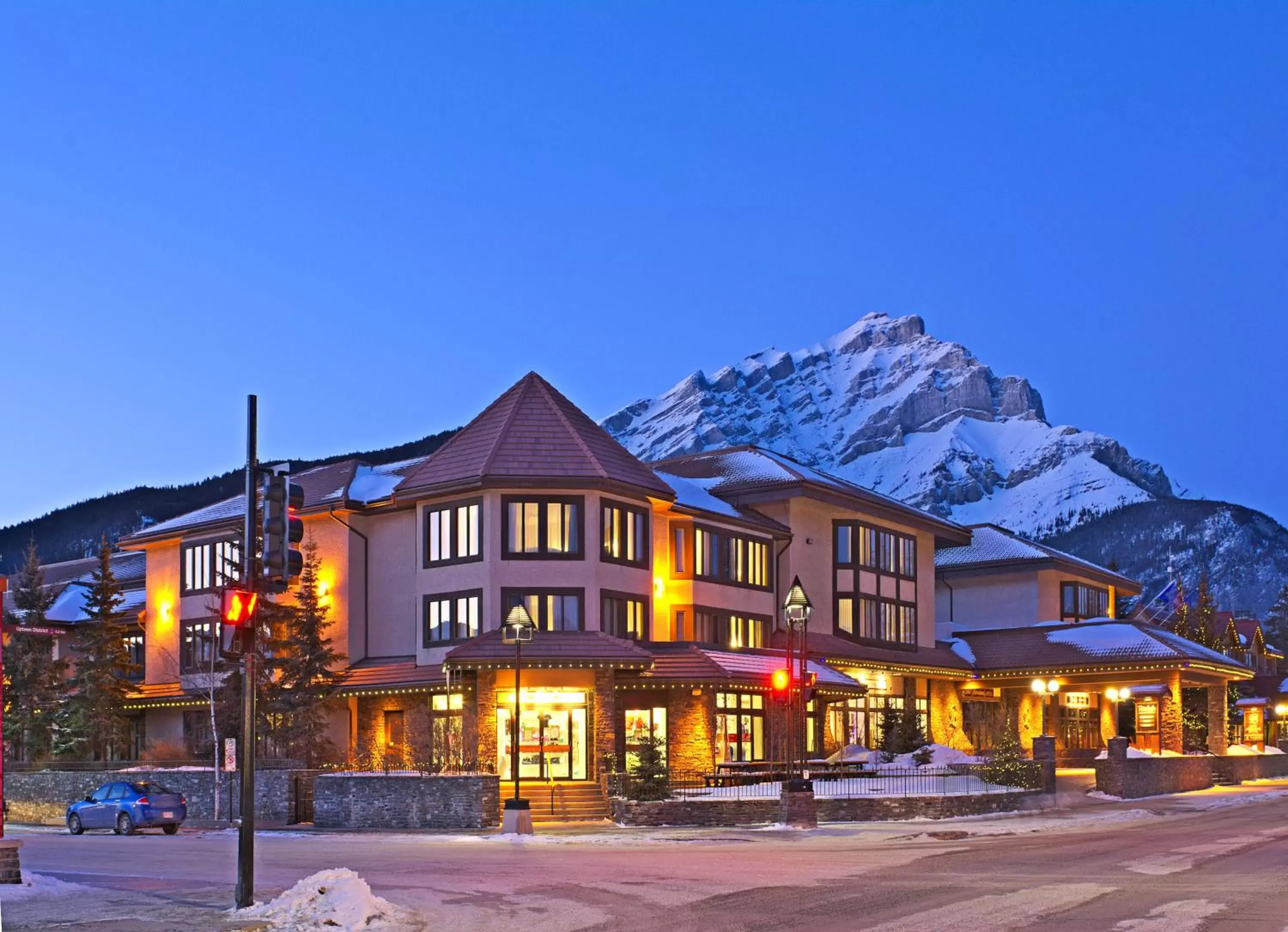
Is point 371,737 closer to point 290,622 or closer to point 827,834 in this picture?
point 290,622

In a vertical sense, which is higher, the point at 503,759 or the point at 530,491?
the point at 530,491

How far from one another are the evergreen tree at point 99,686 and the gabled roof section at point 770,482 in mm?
22714

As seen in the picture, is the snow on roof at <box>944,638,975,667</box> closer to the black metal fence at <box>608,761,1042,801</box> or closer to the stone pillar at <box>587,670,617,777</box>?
the black metal fence at <box>608,761,1042,801</box>

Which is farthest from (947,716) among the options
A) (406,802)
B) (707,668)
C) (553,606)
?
(406,802)

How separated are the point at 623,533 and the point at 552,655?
22.5ft

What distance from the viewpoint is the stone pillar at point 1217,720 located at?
217 ft

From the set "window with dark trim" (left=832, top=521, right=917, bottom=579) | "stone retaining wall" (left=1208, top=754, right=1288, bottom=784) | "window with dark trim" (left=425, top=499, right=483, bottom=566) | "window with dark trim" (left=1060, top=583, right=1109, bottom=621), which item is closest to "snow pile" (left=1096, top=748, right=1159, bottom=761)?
"stone retaining wall" (left=1208, top=754, right=1288, bottom=784)

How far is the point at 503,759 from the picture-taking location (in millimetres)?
47531

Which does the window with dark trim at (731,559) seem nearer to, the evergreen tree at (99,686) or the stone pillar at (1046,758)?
the stone pillar at (1046,758)

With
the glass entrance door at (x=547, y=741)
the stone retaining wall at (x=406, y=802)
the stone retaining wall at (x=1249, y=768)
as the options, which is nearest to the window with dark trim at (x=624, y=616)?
the glass entrance door at (x=547, y=741)

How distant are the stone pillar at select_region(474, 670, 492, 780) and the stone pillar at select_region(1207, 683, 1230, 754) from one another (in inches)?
1339

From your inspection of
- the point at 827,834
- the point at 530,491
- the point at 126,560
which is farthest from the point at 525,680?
the point at 126,560

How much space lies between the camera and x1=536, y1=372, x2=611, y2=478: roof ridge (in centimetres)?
5056

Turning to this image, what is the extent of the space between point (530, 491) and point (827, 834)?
18.5 metres
